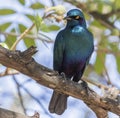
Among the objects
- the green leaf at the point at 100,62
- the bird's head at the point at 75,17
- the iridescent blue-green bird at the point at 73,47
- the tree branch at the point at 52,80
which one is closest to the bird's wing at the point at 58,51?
the iridescent blue-green bird at the point at 73,47

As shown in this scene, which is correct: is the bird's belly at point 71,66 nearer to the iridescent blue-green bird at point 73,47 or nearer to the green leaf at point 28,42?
the iridescent blue-green bird at point 73,47

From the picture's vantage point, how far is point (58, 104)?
3.88m

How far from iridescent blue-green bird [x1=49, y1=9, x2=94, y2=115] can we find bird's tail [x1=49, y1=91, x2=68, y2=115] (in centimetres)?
25

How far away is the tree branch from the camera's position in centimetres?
295

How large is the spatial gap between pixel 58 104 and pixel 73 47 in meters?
0.61

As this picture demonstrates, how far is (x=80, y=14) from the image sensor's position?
4281 mm

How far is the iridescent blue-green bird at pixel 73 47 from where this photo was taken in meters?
4.18

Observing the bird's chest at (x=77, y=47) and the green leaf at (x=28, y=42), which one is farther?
the bird's chest at (x=77, y=47)

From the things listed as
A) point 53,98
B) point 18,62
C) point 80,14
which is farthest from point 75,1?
point 18,62

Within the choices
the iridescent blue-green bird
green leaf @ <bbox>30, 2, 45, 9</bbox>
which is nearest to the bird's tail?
the iridescent blue-green bird

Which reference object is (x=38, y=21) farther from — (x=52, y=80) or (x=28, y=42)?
(x=52, y=80)

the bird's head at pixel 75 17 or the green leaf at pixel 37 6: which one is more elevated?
the green leaf at pixel 37 6

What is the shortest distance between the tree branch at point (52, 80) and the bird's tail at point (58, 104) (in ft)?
1.70

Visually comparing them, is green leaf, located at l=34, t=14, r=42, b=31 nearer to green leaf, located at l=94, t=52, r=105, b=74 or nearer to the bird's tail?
the bird's tail
